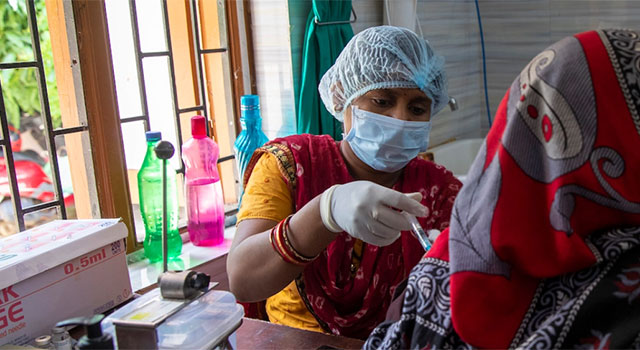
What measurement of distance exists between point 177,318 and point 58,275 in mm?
419

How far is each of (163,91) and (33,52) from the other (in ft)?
1.48

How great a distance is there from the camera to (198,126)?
68.2 inches

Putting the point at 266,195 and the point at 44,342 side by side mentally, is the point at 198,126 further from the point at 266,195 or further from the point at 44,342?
the point at 44,342

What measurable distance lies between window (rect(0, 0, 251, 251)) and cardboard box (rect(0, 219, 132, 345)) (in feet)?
1.50

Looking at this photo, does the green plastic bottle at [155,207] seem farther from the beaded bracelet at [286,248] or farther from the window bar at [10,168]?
the beaded bracelet at [286,248]

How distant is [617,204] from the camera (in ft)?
1.95

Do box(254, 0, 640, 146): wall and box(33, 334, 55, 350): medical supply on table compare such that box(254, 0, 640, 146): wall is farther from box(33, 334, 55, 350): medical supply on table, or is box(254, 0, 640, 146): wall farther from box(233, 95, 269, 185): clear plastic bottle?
box(33, 334, 55, 350): medical supply on table

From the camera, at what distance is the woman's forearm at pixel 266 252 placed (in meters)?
1.10

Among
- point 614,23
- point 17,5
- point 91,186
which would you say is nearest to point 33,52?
point 17,5

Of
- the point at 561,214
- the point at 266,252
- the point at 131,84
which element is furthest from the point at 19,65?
the point at 561,214

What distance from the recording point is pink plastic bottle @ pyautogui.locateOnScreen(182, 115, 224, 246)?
1.81m

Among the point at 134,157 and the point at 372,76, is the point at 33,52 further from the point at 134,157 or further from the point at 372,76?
the point at 372,76

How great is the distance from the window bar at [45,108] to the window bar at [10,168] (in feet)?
0.32

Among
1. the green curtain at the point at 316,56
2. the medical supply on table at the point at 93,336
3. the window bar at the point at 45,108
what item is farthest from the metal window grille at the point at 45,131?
the medical supply on table at the point at 93,336
